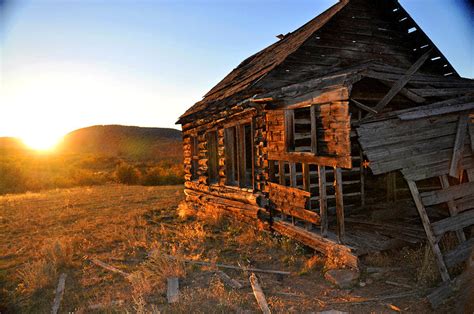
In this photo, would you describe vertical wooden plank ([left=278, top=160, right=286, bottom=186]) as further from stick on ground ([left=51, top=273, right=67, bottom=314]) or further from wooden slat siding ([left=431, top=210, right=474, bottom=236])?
stick on ground ([left=51, top=273, right=67, bottom=314])

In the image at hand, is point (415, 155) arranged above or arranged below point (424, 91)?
below

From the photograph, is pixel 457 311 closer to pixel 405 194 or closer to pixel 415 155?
pixel 415 155

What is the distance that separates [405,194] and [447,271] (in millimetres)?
4884

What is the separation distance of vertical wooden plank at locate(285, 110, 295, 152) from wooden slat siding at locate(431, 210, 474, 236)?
10.2ft

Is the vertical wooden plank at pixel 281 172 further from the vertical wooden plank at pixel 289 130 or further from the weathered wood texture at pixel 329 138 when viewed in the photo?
the vertical wooden plank at pixel 289 130

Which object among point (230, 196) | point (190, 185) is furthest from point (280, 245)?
point (190, 185)

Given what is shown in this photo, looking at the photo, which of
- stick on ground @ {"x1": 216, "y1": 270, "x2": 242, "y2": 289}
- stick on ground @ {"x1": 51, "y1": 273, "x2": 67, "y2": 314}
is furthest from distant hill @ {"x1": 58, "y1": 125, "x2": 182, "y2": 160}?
stick on ground @ {"x1": 216, "y1": 270, "x2": 242, "y2": 289}

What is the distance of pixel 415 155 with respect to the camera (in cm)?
476

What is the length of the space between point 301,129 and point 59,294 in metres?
6.12

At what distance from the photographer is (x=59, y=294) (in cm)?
512

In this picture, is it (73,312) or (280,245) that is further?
(280,245)

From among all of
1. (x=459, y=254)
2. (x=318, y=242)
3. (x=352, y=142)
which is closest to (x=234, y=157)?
(x=352, y=142)

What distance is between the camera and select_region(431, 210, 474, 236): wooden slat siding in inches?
181

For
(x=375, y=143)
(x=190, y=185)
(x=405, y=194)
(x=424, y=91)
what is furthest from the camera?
(x=190, y=185)
